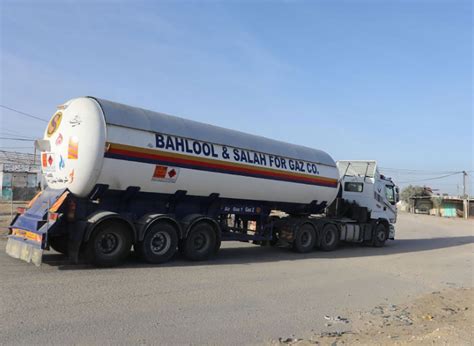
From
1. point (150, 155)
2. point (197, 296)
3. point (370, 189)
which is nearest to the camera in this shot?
point (197, 296)

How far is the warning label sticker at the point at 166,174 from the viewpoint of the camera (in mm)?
11078

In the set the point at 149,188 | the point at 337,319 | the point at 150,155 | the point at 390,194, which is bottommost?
the point at 337,319

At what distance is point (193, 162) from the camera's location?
11.8 meters

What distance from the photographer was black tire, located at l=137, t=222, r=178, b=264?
10922 mm

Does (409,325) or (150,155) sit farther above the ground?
(150,155)

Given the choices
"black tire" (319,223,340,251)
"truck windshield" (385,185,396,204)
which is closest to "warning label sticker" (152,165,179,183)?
"black tire" (319,223,340,251)

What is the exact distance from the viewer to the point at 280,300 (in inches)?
318

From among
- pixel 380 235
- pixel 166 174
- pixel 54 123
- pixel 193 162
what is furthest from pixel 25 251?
pixel 380 235

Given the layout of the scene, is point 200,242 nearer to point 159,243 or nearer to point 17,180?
point 159,243

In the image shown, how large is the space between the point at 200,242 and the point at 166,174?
219 cm

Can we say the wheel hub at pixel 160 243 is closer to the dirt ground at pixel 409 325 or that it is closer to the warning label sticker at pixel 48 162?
the warning label sticker at pixel 48 162

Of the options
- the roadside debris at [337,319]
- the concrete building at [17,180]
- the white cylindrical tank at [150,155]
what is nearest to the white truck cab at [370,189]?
the white cylindrical tank at [150,155]

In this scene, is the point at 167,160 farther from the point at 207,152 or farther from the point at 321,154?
the point at 321,154

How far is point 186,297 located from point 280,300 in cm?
166
